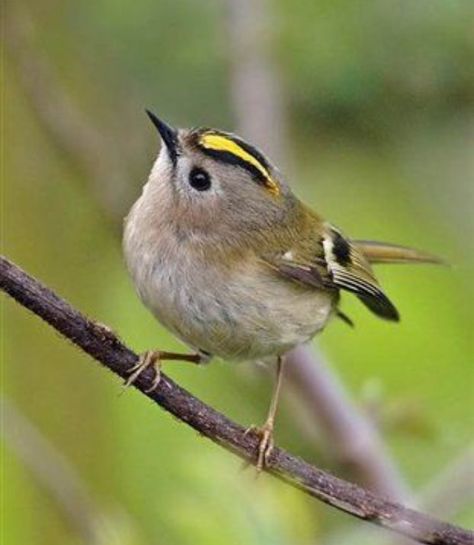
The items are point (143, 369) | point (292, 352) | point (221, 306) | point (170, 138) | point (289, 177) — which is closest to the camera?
point (143, 369)

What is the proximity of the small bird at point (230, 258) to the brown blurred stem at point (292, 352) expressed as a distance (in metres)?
0.27

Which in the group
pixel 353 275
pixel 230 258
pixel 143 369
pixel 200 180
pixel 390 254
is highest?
pixel 390 254

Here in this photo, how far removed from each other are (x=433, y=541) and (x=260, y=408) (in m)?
1.33

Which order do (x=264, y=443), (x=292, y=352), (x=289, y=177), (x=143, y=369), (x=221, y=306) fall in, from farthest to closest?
1. (x=289, y=177)
2. (x=292, y=352)
3. (x=221, y=306)
4. (x=264, y=443)
5. (x=143, y=369)

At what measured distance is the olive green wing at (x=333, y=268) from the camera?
237 cm

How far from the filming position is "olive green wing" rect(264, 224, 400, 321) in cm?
237

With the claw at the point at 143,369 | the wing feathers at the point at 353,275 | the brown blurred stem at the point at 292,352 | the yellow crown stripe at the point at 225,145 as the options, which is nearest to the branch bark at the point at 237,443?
the claw at the point at 143,369

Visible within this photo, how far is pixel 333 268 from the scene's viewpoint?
97.7 inches

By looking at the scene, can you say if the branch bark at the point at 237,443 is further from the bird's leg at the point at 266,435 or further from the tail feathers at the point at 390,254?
the tail feathers at the point at 390,254

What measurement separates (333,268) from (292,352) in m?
0.27

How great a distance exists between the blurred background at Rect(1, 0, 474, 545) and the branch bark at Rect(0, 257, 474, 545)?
2.08 feet

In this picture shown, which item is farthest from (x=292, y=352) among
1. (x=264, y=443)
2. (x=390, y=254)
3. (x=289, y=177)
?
(x=264, y=443)

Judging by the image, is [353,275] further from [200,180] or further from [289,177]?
[289,177]

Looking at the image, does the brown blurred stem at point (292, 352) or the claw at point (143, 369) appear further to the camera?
the brown blurred stem at point (292, 352)
